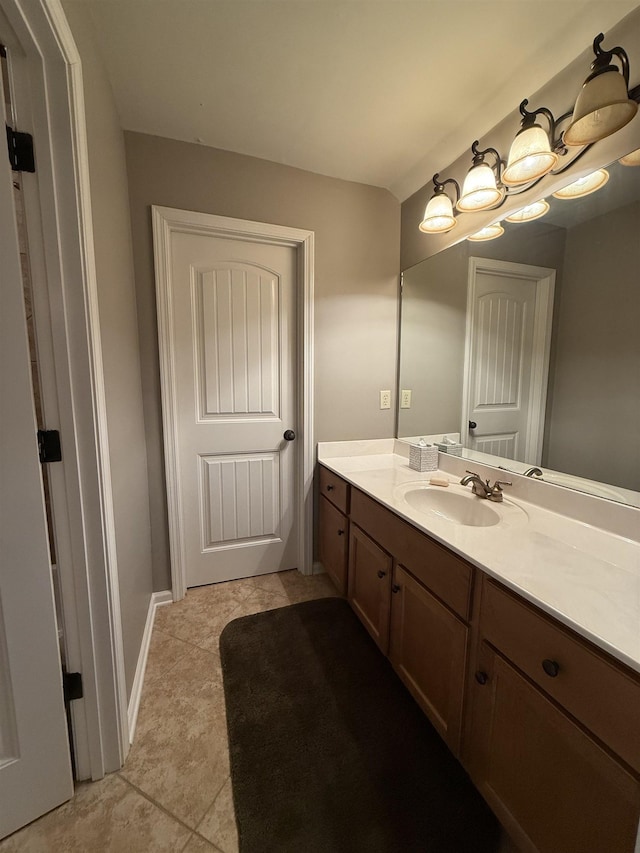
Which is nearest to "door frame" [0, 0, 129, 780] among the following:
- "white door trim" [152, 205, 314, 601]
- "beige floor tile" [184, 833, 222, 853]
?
"beige floor tile" [184, 833, 222, 853]

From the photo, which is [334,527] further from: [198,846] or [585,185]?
[585,185]

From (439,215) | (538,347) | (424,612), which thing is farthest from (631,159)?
(424,612)

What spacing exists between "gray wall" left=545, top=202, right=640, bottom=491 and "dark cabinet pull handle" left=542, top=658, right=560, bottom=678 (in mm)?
672

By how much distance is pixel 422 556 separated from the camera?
1.12 m

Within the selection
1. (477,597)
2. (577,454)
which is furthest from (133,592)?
(577,454)

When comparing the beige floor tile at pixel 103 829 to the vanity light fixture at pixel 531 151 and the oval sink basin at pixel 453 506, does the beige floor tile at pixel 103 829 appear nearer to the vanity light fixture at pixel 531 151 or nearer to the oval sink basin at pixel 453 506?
the oval sink basin at pixel 453 506

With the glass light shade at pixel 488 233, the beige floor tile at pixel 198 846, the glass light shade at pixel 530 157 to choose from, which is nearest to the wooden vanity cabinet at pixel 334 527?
the beige floor tile at pixel 198 846

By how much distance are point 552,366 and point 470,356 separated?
1.48 feet

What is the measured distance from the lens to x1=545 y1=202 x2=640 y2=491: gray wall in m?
1.04

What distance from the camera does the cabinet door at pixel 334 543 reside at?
1.75m

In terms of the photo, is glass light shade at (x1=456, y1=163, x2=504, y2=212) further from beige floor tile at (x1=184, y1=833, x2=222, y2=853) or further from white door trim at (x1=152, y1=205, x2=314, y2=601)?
beige floor tile at (x1=184, y1=833, x2=222, y2=853)

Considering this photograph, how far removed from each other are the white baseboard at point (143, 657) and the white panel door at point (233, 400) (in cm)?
17

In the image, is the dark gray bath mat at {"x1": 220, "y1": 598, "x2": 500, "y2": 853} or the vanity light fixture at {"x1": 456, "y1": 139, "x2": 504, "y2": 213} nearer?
the dark gray bath mat at {"x1": 220, "y1": 598, "x2": 500, "y2": 853}

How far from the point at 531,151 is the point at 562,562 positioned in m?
1.37
